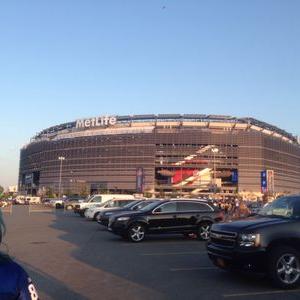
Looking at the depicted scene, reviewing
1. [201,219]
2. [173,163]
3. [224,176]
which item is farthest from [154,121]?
[201,219]

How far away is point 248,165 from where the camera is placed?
157 m

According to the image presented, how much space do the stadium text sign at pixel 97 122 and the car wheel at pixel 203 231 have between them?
14200 cm

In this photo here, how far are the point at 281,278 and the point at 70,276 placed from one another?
14.7ft

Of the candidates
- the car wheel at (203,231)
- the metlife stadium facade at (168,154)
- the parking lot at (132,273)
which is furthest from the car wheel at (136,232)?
the metlife stadium facade at (168,154)

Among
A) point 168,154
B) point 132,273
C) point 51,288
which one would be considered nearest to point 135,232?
point 132,273

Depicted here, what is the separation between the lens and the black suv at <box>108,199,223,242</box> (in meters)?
19.2

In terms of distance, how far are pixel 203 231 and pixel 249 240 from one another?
10734 mm

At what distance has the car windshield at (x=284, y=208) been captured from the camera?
1023 cm

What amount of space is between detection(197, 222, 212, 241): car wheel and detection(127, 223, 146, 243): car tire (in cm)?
235

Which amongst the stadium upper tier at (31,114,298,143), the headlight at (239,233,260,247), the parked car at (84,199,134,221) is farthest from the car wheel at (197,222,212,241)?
the stadium upper tier at (31,114,298,143)

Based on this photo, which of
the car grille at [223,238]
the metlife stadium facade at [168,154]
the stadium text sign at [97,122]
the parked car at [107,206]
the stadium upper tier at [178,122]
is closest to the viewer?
the car grille at [223,238]

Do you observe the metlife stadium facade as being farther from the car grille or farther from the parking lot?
the car grille

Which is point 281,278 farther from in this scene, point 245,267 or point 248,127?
point 248,127

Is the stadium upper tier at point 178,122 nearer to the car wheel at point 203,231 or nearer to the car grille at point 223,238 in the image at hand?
the car wheel at point 203,231
